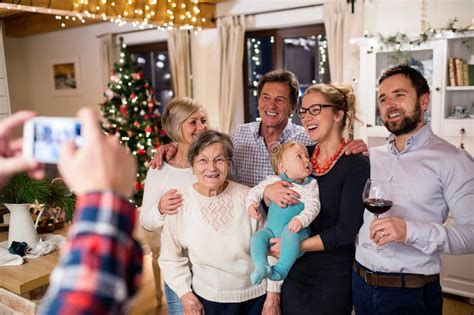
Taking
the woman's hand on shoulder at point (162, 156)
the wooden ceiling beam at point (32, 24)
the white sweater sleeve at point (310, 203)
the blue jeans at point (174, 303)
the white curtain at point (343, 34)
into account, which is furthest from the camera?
the wooden ceiling beam at point (32, 24)

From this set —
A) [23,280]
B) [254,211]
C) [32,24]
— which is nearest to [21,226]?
[23,280]

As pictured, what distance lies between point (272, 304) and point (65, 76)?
6.24 metres

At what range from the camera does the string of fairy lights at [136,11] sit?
389 cm

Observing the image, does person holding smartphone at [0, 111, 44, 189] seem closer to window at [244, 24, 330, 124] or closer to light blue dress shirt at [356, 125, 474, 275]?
light blue dress shirt at [356, 125, 474, 275]

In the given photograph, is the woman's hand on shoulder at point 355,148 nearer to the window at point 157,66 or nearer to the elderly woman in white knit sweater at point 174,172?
the elderly woman in white knit sweater at point 174,172

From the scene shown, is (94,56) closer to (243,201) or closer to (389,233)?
(243,201)

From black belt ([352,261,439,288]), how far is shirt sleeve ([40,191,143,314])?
4.31 feet

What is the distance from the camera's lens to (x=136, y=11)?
4.30 meters

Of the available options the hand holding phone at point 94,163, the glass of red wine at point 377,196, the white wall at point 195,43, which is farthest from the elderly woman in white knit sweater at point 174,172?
the white wall at point 195,43

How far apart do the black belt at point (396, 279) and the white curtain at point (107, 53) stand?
5.36 meters

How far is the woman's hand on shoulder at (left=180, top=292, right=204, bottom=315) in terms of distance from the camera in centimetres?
179

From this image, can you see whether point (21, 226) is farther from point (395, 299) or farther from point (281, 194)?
point (395, 299)

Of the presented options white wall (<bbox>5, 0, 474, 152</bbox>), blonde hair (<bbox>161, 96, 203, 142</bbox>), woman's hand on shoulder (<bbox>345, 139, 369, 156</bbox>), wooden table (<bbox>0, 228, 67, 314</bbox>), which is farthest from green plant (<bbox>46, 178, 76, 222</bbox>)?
white wall (<bbox>5, 0, 474, 152</bbox>)

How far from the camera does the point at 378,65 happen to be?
12.5ft
